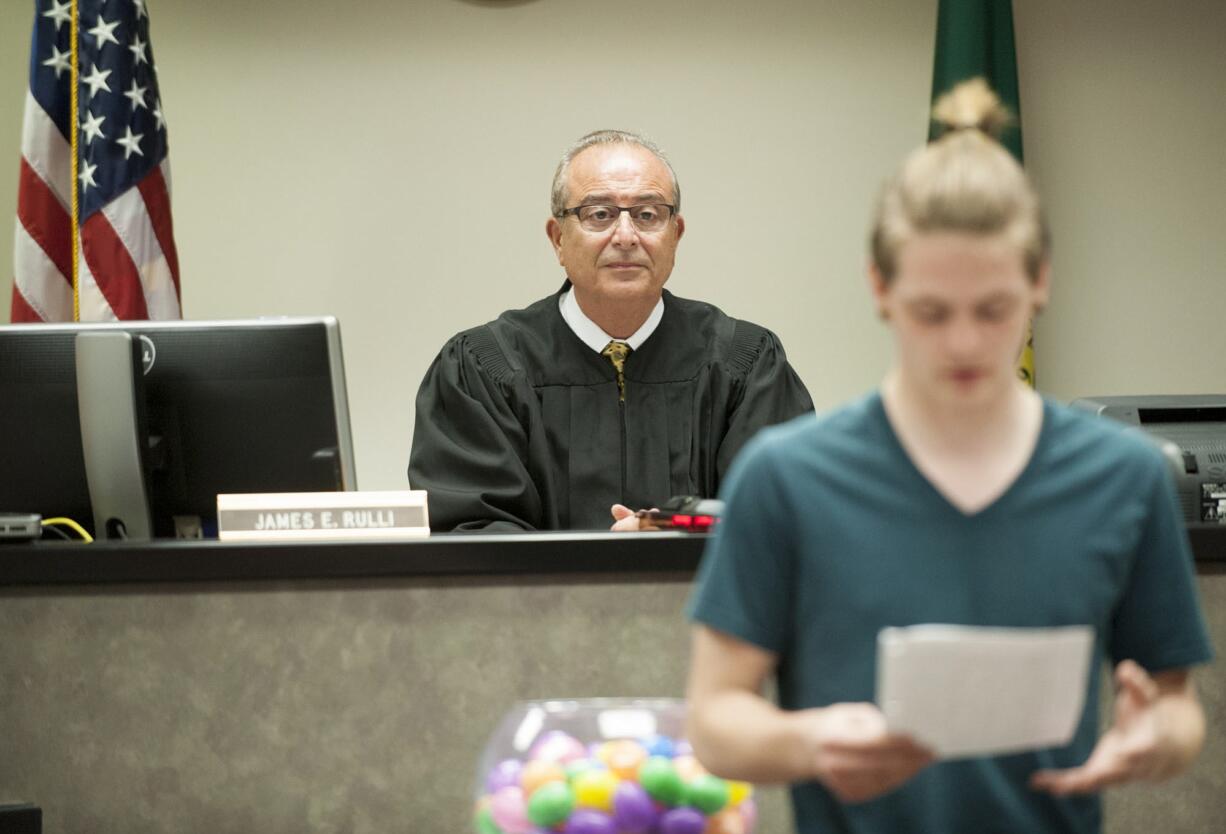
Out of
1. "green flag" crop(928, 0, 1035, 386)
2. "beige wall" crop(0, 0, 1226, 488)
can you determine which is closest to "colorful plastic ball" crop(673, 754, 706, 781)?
"green flag" crop(928, 0, 1035, 386)

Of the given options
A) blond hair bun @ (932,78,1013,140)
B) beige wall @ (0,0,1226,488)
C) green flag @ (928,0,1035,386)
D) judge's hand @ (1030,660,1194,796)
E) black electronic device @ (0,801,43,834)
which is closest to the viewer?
judge's hand @ (1030,660,1194,796)

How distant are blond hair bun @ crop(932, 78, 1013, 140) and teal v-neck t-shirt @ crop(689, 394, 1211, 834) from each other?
0.27 metres

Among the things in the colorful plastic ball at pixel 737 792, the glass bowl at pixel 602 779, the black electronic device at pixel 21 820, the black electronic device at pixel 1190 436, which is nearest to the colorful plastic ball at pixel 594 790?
the glass bowl at pixel 602 779

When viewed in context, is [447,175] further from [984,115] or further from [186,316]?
[984,115]

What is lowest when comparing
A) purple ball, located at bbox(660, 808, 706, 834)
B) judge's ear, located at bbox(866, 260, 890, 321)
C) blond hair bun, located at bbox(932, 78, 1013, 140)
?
purple ball, located at bbox(660, 808, 706, 834)

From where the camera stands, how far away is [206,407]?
→ 245 centimetres

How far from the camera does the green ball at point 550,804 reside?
1.31 meters

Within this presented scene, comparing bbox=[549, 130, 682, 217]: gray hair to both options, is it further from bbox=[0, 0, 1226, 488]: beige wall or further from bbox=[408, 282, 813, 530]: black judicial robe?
bbox=[0, 0, 1226, 488]: beige wall

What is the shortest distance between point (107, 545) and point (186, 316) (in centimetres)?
253

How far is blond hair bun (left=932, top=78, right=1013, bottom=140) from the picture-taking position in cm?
123

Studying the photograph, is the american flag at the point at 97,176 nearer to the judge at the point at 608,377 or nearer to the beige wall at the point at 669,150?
the beige wall at the point at 669,150

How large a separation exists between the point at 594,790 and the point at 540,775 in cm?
6

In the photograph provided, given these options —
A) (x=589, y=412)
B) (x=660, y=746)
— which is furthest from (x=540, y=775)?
(x=589, y=412)

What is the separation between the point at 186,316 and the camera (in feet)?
14.8
